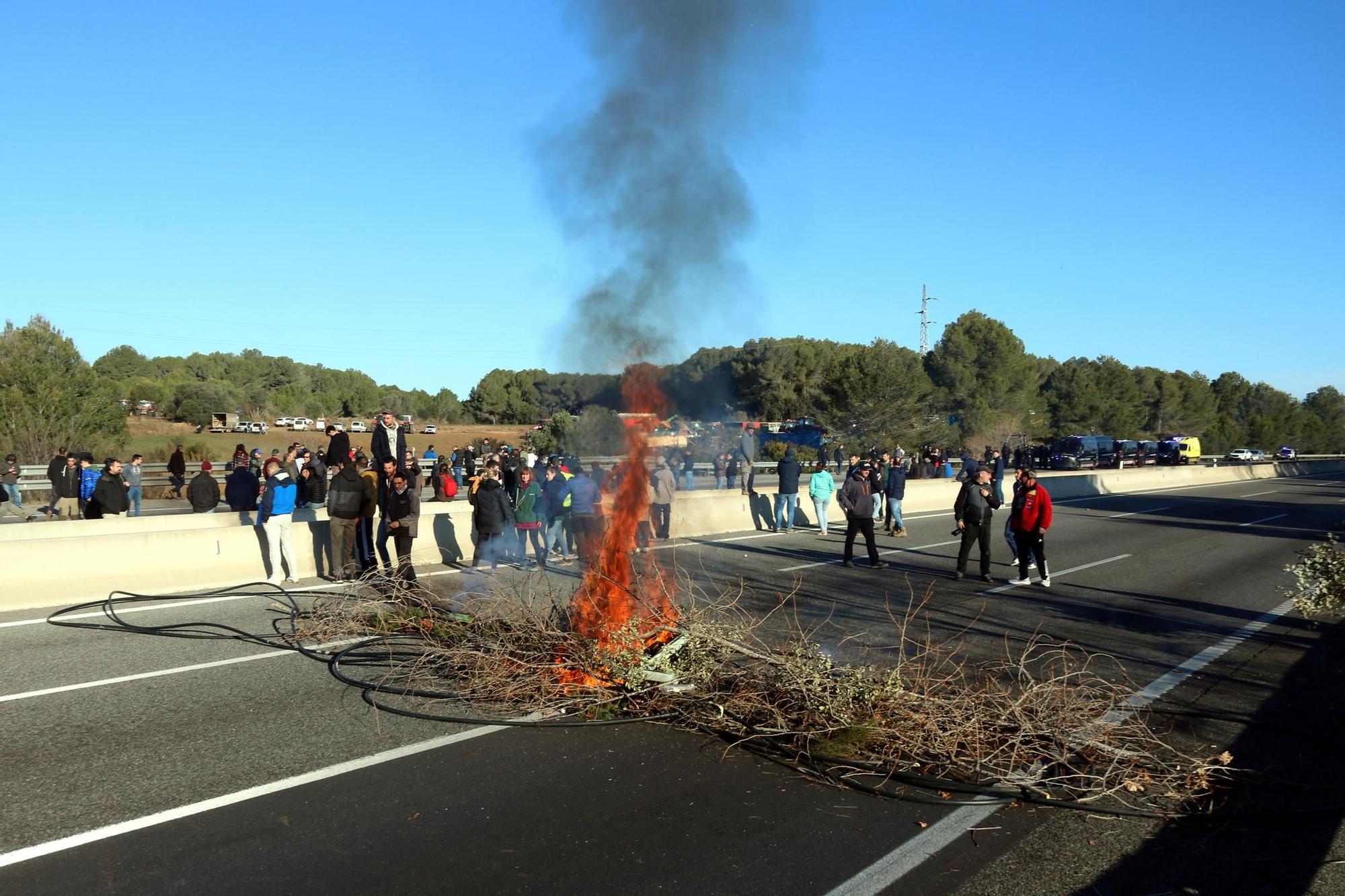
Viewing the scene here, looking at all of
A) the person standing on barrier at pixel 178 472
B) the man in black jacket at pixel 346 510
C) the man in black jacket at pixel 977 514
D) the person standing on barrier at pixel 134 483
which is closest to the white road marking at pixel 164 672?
the man in black jacket at pixel 346 510

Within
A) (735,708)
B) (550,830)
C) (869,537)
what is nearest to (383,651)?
(735,708)

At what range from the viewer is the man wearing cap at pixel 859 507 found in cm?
1425

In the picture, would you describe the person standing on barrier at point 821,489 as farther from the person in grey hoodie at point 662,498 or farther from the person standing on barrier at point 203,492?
the person standing on barrier at point 203,492

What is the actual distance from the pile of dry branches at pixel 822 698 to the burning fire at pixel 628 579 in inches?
3.7

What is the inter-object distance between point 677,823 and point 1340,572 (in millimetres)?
8075

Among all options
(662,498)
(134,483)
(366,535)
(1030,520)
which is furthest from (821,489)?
(134,483)

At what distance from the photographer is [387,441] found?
14422 millimetres

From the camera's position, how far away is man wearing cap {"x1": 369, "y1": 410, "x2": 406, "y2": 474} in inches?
563

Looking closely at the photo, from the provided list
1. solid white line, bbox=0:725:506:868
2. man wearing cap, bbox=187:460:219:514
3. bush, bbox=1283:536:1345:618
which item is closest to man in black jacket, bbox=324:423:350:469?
man wearing cap, bbox=187:460:219:514

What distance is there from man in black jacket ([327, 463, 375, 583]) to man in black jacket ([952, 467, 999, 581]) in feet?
26.8

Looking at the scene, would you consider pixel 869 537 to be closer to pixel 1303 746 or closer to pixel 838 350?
pixel 1303 746

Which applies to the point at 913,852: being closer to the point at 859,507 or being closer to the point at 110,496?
the point at 859,507

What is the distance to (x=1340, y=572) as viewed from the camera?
941 centimetres

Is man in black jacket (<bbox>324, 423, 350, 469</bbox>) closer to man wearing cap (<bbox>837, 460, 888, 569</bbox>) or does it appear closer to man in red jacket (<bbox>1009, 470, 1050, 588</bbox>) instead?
man wearing cap (<bbox>837, 460, 888, 569</bbox>)
